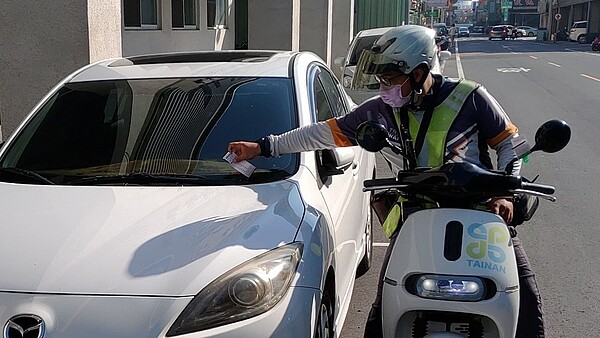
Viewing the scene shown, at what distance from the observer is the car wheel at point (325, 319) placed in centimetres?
292

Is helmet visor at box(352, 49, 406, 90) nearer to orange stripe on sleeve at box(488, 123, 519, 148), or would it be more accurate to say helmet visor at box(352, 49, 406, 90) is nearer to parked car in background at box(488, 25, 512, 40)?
orange stripe on sleeve at box(488, 123, 519, 148)

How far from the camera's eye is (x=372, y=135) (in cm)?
271

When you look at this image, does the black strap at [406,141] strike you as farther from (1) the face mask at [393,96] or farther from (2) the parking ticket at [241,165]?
(2) the parking ticket at [241,165]

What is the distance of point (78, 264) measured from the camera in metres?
2.61

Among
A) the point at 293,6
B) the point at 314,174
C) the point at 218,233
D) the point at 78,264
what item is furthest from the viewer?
the point at 293,6

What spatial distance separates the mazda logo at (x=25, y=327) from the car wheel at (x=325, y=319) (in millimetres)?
1049

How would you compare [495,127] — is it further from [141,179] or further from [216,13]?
[216,13]

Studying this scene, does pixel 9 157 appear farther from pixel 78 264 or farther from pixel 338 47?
pixel 338 47

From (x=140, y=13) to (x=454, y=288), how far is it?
10562 millimetres

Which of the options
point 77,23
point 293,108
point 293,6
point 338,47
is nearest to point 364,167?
point 293,108

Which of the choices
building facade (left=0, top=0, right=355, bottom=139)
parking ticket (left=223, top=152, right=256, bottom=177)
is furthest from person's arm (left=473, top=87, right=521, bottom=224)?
building facade (left=0, top=0, right=355, bottom=139)

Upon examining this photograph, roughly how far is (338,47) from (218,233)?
21148 mm

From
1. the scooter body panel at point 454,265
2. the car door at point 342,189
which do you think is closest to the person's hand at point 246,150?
the car door at point 342,189

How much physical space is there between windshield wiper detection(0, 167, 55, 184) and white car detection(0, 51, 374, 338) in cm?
1
